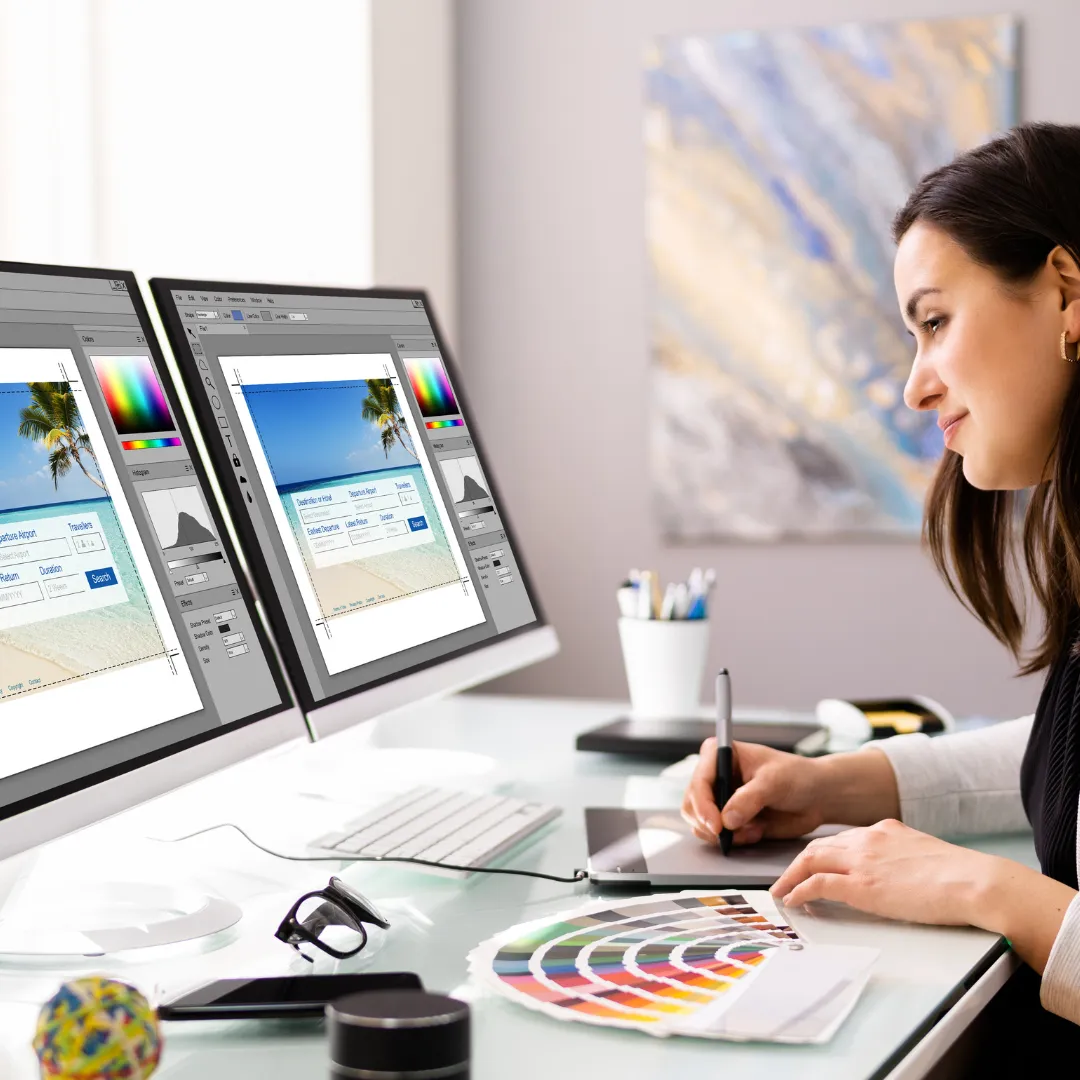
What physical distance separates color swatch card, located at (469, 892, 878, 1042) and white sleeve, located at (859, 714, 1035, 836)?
32 centimetres

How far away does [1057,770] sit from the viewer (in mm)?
1094

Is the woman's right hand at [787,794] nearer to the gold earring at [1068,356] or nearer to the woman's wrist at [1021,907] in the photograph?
the woman's wrist at [1021,907]

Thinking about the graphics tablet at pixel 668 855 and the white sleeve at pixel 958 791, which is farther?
the white sleeve at pixel 958 791

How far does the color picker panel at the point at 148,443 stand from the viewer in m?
0.98

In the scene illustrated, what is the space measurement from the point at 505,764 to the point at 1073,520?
65 cm

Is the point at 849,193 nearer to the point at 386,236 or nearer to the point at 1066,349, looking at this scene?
the point at 386,236

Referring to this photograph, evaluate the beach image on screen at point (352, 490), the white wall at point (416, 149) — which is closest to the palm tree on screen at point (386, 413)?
the beach image on screen at point (352, 490)

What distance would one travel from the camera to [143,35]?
234cm

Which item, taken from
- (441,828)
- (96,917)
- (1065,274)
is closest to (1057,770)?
(1065,274)

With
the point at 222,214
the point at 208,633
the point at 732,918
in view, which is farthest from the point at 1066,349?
the point at 222,214

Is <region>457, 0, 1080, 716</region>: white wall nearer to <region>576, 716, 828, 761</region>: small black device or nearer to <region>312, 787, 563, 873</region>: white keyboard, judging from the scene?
<region>576, 716, 828, 761</region>: small black device

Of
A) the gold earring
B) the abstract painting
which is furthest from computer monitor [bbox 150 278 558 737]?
the abstract painting

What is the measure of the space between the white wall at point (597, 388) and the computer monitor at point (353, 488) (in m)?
1.65

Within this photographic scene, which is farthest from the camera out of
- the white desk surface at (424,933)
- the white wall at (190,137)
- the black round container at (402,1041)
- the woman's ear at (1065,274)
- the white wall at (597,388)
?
the white wall at (597,388)
